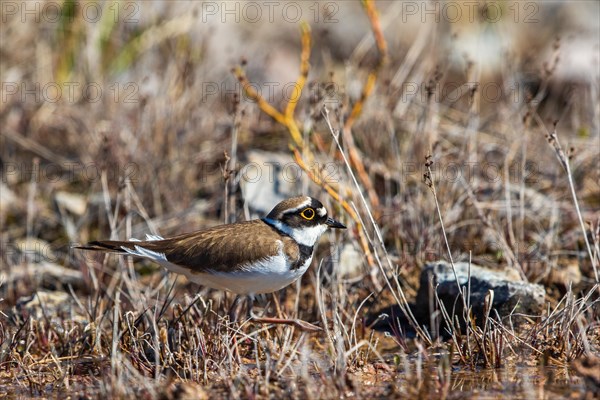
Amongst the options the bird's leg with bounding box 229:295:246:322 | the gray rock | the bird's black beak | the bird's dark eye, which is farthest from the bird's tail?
the gray rock

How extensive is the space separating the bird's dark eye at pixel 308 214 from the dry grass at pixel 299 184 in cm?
33

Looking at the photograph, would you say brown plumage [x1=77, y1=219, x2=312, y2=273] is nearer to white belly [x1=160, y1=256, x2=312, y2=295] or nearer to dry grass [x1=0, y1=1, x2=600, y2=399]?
white belly [x1=160, y1=256, x2=312, y2=295]

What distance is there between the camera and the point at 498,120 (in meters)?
8.84

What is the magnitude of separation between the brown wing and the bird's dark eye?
0.70 ft

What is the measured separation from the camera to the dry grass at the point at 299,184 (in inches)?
200

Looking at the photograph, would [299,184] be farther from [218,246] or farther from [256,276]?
[256,276]

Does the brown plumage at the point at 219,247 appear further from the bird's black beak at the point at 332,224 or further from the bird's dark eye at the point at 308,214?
the bird's black beak at the point at 332,224

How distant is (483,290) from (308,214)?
49.3 inches

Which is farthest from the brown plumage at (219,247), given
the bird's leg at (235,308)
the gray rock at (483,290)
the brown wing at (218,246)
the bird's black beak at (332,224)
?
the gray rock at (483,290)

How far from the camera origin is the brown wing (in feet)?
18.0

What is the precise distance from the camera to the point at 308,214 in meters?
5.83

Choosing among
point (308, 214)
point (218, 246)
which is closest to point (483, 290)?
point (308, 214)

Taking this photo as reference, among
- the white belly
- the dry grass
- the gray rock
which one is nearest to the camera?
the dry grass

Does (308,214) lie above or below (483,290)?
above
